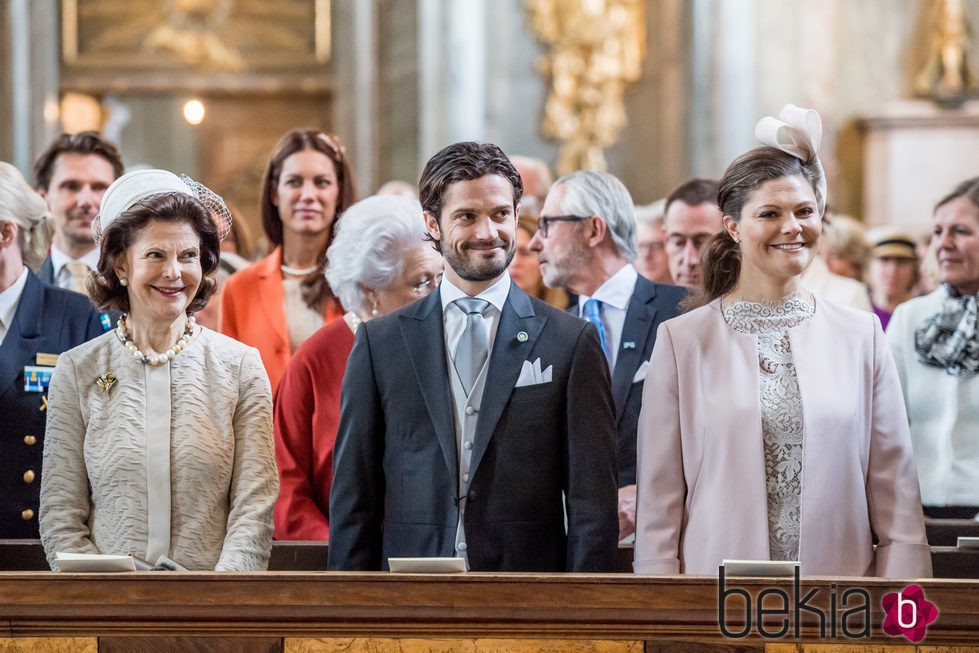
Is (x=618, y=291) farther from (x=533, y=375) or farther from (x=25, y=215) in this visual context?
(x=25, y=215)

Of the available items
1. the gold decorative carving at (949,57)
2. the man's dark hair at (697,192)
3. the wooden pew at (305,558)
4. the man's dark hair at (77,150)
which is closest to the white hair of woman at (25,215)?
the man's dark hair at (77,150)

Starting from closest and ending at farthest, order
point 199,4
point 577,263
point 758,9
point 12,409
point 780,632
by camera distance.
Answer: point 780,632 → point 12,409 → point 577,263 → point 758,9 → point 199,4

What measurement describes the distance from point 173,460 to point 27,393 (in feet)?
2.21

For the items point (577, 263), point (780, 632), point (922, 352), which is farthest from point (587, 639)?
point (922, 352)

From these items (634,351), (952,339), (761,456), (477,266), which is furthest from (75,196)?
(952,339)

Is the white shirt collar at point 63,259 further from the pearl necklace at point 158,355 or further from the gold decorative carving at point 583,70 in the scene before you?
the gold decorative carving at point 583,70

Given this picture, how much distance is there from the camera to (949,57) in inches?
345

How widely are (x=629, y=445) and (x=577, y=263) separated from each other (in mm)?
581

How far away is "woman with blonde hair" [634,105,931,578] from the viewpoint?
308 centimetres

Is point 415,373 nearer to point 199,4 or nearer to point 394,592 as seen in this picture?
point 394,592

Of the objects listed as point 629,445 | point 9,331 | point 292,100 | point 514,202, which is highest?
point 292,100

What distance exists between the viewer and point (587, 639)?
2.68 m

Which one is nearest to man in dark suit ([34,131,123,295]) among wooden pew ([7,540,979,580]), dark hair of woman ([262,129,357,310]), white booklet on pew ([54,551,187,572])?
dark hair of woman ([262,129,357,310])

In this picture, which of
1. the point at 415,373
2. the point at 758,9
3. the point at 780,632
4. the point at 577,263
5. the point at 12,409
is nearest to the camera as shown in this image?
the point at 780,632
